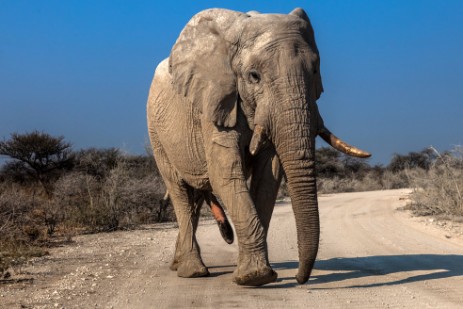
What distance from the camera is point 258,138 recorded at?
8.12m

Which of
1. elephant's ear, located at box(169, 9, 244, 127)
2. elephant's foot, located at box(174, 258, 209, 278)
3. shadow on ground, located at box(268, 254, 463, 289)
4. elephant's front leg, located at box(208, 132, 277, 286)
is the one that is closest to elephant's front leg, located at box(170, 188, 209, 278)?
elephant's foot, located at box(174, 258, 209, 278)

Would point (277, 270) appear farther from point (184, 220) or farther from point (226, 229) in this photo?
point (184, 220)

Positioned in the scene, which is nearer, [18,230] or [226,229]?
[226,229]

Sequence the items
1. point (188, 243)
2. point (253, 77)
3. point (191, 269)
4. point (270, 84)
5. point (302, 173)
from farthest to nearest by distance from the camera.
Result: point (188, 243)
point (191, 269)
point (253, 77)
point (270, 84)
point (302, 173)

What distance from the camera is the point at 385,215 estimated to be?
762 inches

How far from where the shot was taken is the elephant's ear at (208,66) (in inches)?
336

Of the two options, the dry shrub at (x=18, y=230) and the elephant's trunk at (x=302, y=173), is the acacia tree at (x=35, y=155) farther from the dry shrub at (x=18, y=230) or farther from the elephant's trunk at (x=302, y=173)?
the elephant's trunk at (x=302, y=173)

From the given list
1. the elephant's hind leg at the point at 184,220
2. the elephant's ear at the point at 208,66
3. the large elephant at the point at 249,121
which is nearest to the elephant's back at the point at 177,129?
the large elephant at the point at 249,121

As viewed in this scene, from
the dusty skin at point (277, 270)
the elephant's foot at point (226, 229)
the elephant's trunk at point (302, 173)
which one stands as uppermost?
the elephant's trunk at point (302, 173)

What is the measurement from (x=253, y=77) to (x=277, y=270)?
9.75 ft

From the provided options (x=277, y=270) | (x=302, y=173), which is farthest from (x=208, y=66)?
(x=277, y=270)

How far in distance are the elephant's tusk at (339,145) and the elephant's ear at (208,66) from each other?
1.01 metres

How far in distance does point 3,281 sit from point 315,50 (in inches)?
181

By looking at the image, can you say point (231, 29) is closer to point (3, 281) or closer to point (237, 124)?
point (237, 124)
